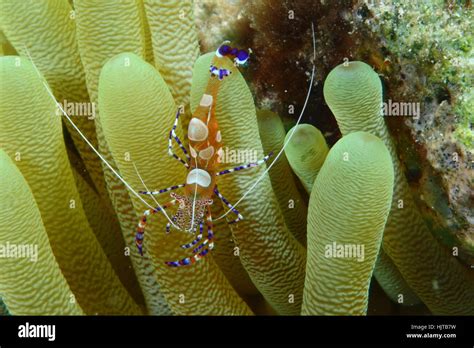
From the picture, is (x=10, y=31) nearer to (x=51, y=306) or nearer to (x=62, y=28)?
(x=62, y=28)
